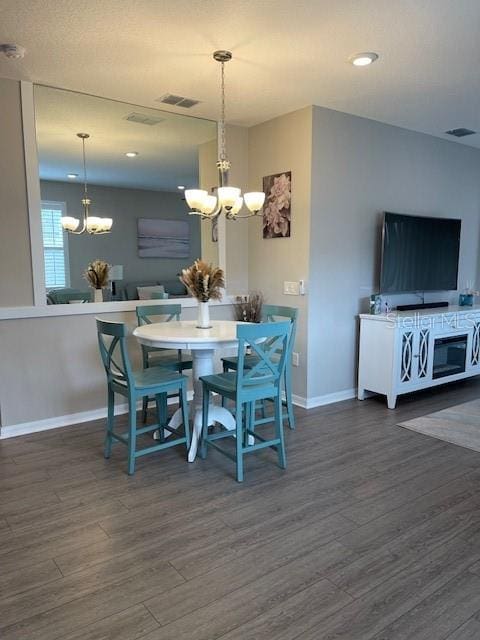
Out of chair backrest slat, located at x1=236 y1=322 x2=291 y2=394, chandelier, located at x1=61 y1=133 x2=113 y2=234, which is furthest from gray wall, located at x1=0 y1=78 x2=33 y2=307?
chair backrest slat, located at x1=236 y1=322 x2=291 y2=394

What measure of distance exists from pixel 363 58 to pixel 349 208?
1.45 meters

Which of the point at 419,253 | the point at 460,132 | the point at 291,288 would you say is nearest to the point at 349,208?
the point at 291,288

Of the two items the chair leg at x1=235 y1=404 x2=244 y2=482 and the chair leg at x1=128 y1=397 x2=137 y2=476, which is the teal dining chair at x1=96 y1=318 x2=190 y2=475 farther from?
the chair leg at x1=235 y1=404 x2=244 y2=482

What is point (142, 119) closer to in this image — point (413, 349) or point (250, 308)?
point (250, 308)

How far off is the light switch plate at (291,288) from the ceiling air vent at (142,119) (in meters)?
1.89

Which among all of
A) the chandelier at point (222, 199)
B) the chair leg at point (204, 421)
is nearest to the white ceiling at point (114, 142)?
the chandelier at point (222, 199)

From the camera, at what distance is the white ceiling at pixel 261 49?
7.84ft

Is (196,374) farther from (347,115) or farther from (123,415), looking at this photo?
(347,115)

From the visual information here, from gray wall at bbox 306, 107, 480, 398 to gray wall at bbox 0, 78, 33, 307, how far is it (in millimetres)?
2344

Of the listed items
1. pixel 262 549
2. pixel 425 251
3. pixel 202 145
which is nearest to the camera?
pixel 262 549

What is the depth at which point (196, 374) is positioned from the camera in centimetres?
331

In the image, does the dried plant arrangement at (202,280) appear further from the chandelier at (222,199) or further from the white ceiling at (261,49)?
the white ceiling at (261,49)

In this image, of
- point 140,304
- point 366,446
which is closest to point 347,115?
point 140,304

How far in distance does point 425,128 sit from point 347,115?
1.01 m
